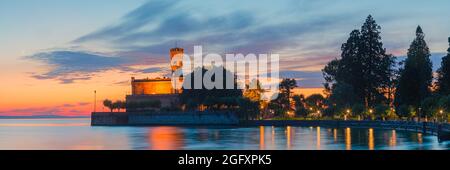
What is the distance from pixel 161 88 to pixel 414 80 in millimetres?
79471

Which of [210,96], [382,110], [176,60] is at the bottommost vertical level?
[382,110]

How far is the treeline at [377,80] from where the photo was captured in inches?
3676

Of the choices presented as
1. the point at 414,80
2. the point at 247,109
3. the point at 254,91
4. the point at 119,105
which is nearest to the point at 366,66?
the point at 414,80

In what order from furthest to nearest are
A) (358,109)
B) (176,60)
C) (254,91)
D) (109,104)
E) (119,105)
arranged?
(176,60), (109,104), (119,105), (254,91), (358,109)

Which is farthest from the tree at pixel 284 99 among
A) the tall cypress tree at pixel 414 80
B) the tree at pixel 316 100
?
the tall cypress tree at pixel 414 80

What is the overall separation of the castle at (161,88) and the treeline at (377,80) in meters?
46.9

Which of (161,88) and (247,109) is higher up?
(161,88)

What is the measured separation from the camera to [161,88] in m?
161

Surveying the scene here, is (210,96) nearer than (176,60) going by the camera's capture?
Yes

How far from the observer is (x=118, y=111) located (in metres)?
153

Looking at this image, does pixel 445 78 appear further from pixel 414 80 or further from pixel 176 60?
pixel 176 60

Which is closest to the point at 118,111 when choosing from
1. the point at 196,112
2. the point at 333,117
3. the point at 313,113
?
the point at 196,112
